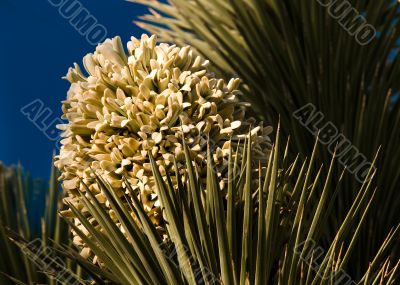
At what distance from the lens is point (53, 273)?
113cm

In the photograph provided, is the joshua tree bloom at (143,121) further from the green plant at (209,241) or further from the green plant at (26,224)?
the green plant at (26,224)

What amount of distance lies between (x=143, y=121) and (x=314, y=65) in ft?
2.83

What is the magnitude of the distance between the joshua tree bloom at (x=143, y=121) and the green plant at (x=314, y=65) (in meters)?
0.57

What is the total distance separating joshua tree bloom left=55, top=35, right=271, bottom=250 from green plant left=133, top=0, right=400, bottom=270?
574 millimetres

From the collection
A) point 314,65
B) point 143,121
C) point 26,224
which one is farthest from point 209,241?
point 314,65

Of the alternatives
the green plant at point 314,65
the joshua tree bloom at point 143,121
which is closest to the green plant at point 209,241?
the joshua tree bloom at point 143,121

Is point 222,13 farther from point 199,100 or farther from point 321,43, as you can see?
point 199,100

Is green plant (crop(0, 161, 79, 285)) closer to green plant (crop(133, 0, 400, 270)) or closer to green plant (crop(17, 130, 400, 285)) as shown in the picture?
green plant (crop(17, 130, 400, 285))

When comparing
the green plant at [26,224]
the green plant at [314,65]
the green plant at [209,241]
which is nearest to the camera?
the green plant at [209,241]

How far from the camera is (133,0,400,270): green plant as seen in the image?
1.83 m

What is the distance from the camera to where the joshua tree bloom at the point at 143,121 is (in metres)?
1.19

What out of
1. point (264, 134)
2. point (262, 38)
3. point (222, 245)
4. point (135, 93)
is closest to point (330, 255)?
point (222, 245)

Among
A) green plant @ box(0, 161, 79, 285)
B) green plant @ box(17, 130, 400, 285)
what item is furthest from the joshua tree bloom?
green plant @ box(0, 161, 79, 285)

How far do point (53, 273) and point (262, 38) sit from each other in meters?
1.05
